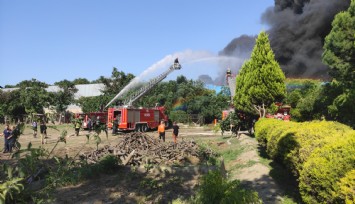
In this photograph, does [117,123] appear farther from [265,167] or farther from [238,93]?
[265,167]

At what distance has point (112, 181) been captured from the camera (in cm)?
899

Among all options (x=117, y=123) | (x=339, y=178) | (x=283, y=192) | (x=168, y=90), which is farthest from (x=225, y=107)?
(x=339, y=178)

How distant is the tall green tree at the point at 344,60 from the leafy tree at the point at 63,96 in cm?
3981

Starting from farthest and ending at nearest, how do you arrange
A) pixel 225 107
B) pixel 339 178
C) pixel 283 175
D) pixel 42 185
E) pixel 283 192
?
pixel 225 107 → pixel 283 175 → pixel 283 192 → pixel 42 185 → pixel 339 178

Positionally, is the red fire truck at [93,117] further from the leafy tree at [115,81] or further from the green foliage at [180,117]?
the leafy tree at [115,81]

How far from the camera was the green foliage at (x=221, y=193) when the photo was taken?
190 inches

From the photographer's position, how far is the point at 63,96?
191ft

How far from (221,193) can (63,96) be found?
56.6 meters

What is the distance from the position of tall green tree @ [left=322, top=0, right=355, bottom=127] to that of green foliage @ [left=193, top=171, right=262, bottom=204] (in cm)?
1809

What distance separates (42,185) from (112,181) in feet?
5.55

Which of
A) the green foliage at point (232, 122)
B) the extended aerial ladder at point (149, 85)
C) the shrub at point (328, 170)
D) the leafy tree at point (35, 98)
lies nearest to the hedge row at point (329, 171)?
the shrub at point (328, 170)

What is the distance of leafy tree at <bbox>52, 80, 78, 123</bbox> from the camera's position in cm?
5719

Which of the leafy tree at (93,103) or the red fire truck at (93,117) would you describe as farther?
the leafy tree at (93,103)

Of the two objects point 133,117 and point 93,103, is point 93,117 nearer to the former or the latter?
point 133,117
